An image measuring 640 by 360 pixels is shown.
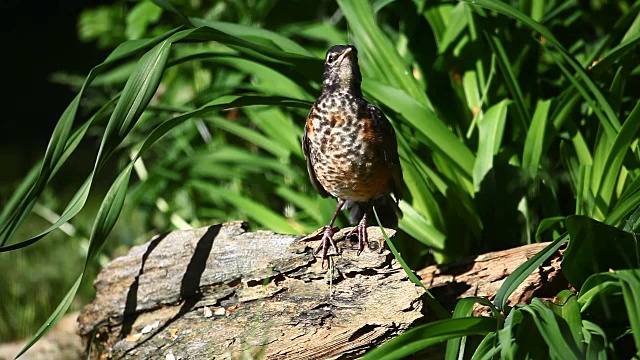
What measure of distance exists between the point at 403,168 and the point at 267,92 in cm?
72

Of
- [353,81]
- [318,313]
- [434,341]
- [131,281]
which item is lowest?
[434,341]

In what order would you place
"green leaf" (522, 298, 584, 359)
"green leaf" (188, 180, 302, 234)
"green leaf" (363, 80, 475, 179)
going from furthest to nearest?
"green leaf" (188, 180, 302, 234) < "green leaf" (363, 80, 475, 179) < "green leaf" (522, 298, 584, 359)

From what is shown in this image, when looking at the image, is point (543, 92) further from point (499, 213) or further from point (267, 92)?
point (267, 92)

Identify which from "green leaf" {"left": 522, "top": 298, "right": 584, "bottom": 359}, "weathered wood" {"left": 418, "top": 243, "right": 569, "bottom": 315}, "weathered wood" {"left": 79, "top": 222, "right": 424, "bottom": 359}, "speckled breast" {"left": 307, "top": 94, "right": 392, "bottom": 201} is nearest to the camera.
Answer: "green leaf" {"left": 522, "top": 298, "right": 584, "bottom": 359}

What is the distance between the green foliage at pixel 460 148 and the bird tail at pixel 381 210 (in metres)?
0.08

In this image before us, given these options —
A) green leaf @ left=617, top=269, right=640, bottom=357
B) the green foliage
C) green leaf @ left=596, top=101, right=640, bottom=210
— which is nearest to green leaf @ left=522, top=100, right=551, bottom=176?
the green foliage

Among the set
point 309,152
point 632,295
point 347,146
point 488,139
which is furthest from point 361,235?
point 632,295

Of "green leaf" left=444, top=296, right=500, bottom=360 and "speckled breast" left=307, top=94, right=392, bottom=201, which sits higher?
"speckled breast" left=307, top=94, right=392, bottom=201

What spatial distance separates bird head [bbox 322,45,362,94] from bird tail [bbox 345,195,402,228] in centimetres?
44

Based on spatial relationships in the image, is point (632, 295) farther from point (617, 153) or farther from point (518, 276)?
point (617, 153)

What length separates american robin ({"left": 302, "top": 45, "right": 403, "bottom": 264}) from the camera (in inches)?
110

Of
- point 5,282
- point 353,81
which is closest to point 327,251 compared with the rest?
point 353,81

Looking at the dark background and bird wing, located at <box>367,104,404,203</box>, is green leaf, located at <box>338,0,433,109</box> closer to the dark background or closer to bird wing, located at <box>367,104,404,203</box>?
bird wing, located at <box>367,104,404,203</box>

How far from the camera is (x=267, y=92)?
3.52 m
